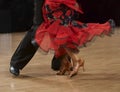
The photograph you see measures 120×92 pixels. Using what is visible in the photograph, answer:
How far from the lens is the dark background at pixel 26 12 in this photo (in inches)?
182

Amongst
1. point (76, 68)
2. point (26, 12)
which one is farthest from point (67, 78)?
point (26, 12)

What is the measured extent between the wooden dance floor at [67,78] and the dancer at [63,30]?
16cm

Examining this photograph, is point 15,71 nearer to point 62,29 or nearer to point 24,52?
point 24,52

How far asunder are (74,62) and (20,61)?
17.0 inches

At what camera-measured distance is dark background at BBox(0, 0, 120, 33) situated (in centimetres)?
462

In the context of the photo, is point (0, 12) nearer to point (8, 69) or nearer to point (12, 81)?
point (8, 69)

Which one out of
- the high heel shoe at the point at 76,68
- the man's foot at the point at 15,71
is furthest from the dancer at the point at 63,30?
the man's foot at the point at 15,71

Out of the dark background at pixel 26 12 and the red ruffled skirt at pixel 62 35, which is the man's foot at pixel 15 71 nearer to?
the red ruffled skirt at pixel 62 35

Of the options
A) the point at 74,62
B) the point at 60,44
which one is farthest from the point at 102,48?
the point at 60,44

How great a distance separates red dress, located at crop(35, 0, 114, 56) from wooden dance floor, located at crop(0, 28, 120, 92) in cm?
16

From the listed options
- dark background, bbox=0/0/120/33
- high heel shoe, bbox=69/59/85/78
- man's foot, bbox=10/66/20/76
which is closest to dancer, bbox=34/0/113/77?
high heel shoe, bbox=69/59/85/78

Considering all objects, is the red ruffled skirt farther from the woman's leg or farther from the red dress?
the woman's leg

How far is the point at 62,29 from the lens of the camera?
258 centimetres

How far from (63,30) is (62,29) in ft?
0.04
